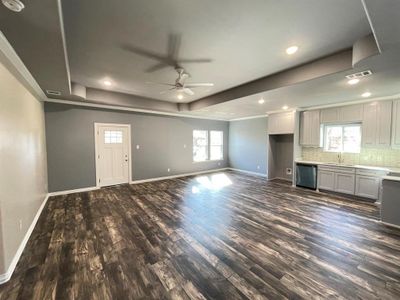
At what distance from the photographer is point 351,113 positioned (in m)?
4.91

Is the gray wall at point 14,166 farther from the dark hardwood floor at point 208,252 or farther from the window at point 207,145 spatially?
the window at point 207,145

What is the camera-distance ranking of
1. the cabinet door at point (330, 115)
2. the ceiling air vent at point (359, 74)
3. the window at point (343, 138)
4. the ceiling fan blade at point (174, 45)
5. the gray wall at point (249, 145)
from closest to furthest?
the ceiling fan blade at point (174, 45)
the ceiling air vent at point (359, 74)
the window at point (343, 138)
the cabinet door at point (330, 115)
the gray wall at point (249, 145)

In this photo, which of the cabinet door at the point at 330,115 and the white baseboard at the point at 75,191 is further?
the cabinet door at the point at 330,115

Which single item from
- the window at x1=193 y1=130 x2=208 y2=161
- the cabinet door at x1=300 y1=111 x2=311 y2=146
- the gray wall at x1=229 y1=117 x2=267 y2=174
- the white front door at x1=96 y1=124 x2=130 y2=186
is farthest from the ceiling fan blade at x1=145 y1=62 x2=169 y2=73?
the gray wall at x1=229 y1=117 x2=267 y2=174

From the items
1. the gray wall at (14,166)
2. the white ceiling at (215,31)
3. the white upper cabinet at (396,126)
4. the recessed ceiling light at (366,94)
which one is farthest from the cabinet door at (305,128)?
the gray wall at (14,166)

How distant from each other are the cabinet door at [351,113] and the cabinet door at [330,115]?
12cm

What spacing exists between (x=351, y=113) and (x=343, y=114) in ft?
0.59

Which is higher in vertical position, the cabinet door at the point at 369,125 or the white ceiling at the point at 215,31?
the white ceiling at the point at 215,31

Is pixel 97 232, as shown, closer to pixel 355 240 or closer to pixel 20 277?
pixel 20 277

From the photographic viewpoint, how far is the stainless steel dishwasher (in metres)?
5.46

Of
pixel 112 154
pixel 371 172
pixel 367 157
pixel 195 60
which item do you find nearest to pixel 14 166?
pixel 195 60

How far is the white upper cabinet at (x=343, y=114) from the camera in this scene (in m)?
4.79

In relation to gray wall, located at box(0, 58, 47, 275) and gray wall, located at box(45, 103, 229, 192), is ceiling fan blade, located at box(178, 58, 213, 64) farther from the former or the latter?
gray wall, located at box(45, 103, 229, 192)

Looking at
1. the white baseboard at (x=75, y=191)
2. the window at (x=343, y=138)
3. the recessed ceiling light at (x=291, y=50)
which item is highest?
the recessed ceiling light at (x=291, y=50)
